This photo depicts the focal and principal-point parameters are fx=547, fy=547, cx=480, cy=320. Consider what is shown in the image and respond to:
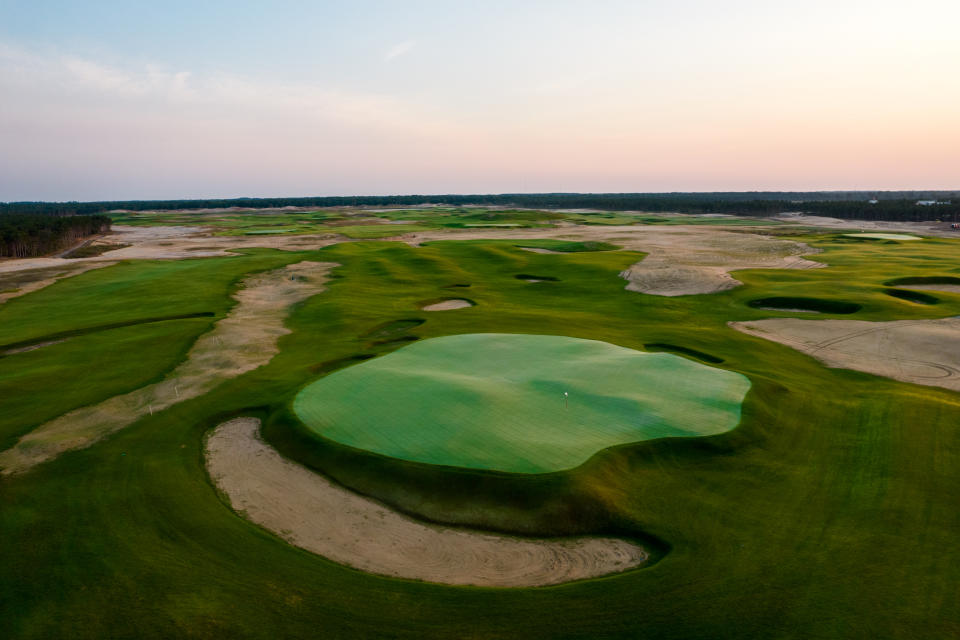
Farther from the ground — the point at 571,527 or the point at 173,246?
the point at 173,246

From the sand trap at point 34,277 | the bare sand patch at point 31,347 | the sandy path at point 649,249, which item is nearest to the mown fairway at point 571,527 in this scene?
the bare sand patch at point 31,347

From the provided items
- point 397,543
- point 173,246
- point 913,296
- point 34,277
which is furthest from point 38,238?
point 913,296

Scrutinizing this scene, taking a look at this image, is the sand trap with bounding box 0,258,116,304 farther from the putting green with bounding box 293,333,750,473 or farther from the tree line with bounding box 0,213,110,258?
the putting green with bounding box 293,333,750,473

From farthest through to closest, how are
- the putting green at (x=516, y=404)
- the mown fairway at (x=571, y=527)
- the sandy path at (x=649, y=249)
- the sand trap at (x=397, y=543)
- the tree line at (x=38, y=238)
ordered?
1. the tree line at (x=38, y=238)
2. the sandy path at (x=649, y=249)
3. the putting green at (x=516, y=404)
4. the sand trap at (x=397, y=543)
5. the mown fairway at (x=571, y=527)

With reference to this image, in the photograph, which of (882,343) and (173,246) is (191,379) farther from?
(173,246)

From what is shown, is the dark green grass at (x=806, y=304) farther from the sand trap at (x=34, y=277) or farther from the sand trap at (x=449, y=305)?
the sand trap at (x=34, y=277)

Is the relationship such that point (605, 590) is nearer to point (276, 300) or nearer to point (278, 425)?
point (278, 425)
